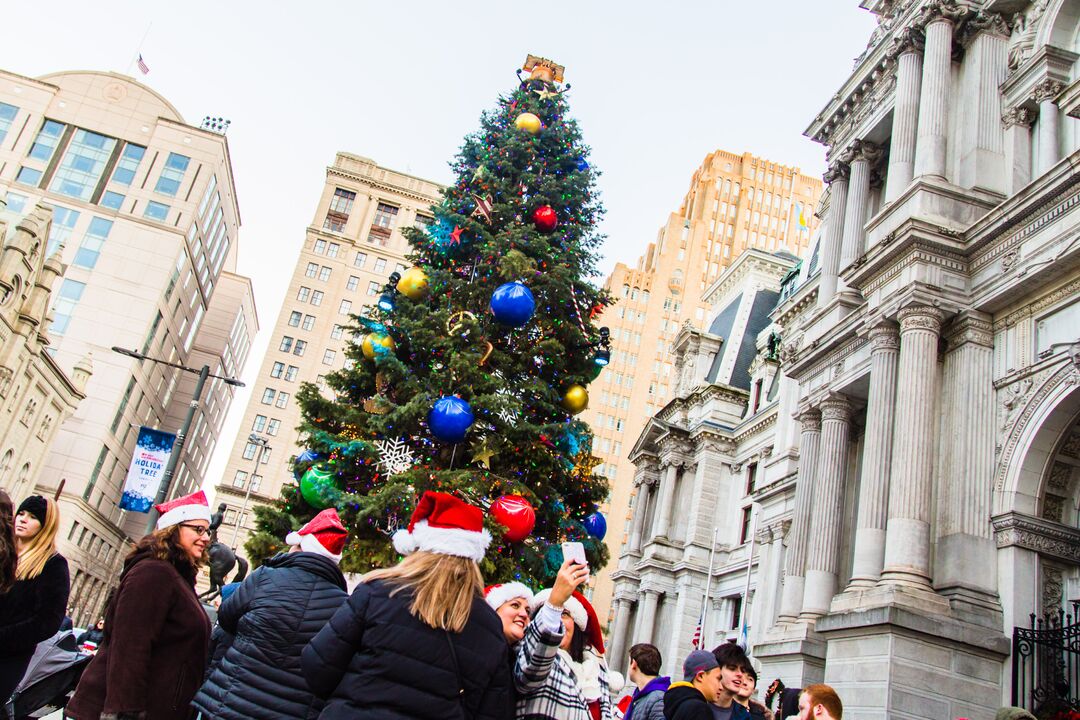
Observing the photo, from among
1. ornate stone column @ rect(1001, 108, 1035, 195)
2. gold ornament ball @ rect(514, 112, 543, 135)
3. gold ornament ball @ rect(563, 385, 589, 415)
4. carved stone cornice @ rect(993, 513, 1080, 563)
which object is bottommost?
carved stone cornice @ rect(993, 513, 1080, 563)

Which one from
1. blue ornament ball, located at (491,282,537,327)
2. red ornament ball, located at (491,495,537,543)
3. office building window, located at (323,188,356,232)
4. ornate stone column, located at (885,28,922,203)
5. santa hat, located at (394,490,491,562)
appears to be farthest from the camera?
office building window, located at (323,188,356,232)

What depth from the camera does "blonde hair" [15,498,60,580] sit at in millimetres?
5359

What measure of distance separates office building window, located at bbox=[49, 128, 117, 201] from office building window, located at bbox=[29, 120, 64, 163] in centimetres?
133

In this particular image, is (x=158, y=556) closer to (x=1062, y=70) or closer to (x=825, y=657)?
(x=825, y=657)

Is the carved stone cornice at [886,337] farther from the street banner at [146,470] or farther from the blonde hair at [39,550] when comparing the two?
the blonde hair at [39,550]

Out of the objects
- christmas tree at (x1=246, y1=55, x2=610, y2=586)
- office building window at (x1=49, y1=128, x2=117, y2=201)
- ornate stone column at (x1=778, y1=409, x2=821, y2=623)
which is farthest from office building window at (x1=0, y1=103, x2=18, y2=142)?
ornate stone column at (x1=778, y1=409, x2=821, y2=623)

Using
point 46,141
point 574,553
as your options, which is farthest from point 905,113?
point 46,141

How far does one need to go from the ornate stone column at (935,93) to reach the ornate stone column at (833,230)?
13.6 ft

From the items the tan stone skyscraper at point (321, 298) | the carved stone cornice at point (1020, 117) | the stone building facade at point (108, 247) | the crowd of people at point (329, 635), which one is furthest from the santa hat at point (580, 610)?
the stone building facade at point (108, 247)

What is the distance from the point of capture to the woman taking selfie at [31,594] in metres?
5.24

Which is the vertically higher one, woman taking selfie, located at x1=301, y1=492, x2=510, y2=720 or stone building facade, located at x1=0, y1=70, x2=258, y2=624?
stone building facade, located at x1=0, y1=70, x2=258, y2=624

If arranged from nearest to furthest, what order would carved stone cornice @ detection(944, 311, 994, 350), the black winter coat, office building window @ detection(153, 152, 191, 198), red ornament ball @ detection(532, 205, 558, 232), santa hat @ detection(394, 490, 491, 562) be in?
the black winter coat < santa hat @ detection(394, 490, 491, 562) < red ornament ball @ detection(532, 205, 558, 232) < carved stone cornice @ detection(944, 311, 994, 350) < office building window @ detection(153, 152, 191, 198)

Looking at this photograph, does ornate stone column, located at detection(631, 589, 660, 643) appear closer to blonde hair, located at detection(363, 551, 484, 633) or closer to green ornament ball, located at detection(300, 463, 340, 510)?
green ornament ball, located at detection(300, 463, 340, 510)

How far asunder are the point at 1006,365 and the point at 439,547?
15.0 meters
